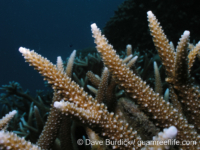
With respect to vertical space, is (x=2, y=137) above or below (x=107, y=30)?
below

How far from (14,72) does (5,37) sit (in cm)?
3192

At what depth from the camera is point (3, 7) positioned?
10019 centimetres

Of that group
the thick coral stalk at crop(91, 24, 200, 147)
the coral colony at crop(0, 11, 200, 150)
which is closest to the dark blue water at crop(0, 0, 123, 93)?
the coral colony at crop(0, 11, 200, 150)

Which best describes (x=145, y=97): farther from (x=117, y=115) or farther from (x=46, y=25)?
(x=46, y=25)

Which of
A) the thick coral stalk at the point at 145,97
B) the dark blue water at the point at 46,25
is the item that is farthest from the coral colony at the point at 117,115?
the dark blue water at the point at 46,25

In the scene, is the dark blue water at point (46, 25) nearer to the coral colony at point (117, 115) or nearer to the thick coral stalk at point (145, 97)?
the coral colony at point (117, 115)

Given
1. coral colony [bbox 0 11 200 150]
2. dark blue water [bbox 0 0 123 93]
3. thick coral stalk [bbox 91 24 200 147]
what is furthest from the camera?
dark blue water [bbox 0 0 123 93]

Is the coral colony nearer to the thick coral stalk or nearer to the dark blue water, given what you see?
the thick coral stalk

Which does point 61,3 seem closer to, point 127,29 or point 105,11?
point 105,11

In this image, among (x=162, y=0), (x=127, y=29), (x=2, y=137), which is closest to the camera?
(x=2, y=137)

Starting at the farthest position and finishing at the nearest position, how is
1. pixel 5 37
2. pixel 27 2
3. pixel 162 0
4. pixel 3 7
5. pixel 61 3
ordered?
pixel 61 3, pixel 27 2, pixel 3 7, pixel 5 37, pixel 162 0

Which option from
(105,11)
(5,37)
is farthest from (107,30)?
(105,11)

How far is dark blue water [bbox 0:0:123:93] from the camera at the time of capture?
80.6m

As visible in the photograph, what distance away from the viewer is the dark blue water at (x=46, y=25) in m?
80.6
